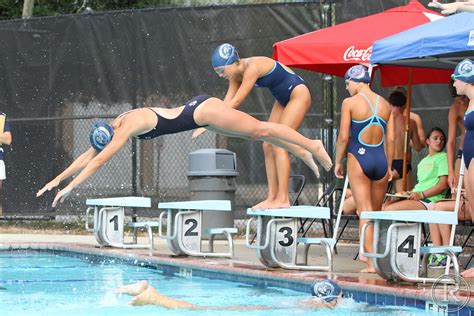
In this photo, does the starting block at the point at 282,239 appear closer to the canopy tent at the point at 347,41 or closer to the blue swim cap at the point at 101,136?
the blue swim cap at the point at 101,136

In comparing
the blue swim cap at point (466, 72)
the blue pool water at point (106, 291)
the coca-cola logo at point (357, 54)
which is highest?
the coca-cola logo at point (357, 54)

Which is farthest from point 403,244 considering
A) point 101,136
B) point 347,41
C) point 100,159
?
point 347,41

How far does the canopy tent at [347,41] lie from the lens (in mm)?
10555

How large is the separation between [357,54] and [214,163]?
3.27m

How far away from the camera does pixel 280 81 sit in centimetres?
1001

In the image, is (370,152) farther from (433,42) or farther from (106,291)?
(106,291)

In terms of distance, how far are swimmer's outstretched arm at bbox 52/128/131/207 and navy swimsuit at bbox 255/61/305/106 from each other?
157 centimetres

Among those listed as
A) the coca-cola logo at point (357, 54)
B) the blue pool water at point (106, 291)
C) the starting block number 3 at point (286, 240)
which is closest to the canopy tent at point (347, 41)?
the coca-cola logo at point (357, 54)

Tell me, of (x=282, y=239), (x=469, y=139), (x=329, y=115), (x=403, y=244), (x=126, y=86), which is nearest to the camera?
(x=403, y=244)

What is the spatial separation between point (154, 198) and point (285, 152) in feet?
14.7

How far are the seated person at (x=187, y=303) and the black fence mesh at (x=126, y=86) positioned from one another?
5892 mm

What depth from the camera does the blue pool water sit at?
769 centimetres

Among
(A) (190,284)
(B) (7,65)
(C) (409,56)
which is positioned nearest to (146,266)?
(A) (190,284)

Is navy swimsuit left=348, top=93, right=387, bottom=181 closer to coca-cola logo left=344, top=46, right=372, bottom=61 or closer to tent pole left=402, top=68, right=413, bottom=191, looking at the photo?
coca-cola logo left=344, top=46, right=372, bottom=61
